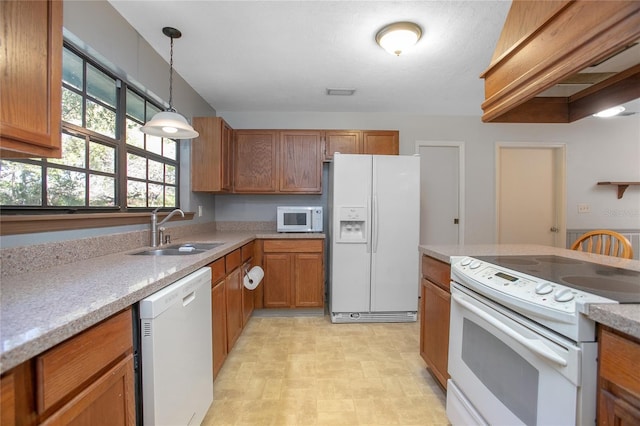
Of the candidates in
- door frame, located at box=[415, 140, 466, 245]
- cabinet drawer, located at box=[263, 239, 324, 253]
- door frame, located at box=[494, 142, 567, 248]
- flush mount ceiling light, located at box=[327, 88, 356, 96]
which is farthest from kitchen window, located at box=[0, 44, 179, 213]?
door frame, located at box=[494, 142, 567, 248]

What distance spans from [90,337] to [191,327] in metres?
0.54

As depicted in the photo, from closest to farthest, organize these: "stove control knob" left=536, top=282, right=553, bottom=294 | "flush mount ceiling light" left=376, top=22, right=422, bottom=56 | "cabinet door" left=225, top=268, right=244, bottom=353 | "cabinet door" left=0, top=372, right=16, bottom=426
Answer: "cabinet door" left=0, top=372, right=16, bottom=426 < "stove control knob" left=536, top=282, right=553, bottom=294 < "flush mount ceiling light" left=376, top=22, right=422, bottom=56 < "cabinet door" left=225, top=268, right=244, bottom=353

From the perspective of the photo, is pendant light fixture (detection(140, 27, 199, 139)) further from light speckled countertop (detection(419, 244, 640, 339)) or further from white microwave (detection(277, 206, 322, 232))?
light speckled countertop (detection(419, 244, 640, 339))

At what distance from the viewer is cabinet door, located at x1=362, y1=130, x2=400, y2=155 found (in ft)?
10.7

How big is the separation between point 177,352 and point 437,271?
1.44 meters

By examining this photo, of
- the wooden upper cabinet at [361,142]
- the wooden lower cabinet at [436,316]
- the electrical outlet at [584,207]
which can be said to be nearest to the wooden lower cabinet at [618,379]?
the wooden lower cabinet at [436,316]

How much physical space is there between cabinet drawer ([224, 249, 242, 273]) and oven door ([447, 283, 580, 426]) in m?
1.48

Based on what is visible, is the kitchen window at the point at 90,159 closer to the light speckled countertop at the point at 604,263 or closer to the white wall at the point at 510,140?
the white wall at the point at 510,140

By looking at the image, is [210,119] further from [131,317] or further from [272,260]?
[131,317]

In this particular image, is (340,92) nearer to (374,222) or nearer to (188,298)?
(374,222)

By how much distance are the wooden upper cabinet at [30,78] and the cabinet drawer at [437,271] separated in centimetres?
185

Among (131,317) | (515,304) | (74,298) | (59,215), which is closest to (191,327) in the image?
(131,317)

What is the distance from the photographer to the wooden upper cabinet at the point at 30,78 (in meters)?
0.78

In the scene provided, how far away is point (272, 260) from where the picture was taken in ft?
9.30
